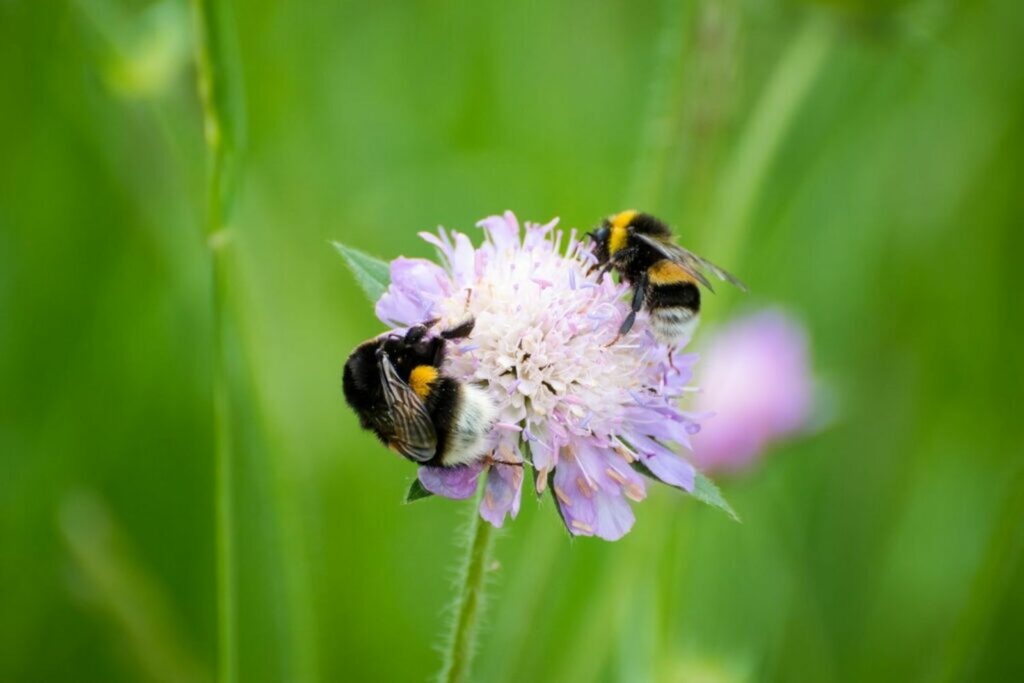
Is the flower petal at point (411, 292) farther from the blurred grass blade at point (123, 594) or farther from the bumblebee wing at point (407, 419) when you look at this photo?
the blurred grass blade at point (123, 594)

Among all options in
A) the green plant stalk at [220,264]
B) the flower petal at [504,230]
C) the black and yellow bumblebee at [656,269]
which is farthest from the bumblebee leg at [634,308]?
the green plant stalk at [220,264]

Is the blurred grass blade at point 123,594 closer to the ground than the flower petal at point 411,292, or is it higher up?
closer to the ground

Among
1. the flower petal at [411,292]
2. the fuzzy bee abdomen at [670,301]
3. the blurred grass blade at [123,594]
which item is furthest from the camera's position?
the blurred grass blade at [123,594]

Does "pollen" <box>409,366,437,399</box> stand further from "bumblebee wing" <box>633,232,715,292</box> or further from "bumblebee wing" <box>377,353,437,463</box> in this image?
"bumblebee wing" <box>633,232,715,292</box>

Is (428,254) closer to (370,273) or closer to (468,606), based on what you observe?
(370,273)

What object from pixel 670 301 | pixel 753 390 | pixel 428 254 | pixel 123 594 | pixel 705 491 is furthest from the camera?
pixel 428 254

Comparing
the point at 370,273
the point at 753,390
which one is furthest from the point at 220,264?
the point at 753,390
